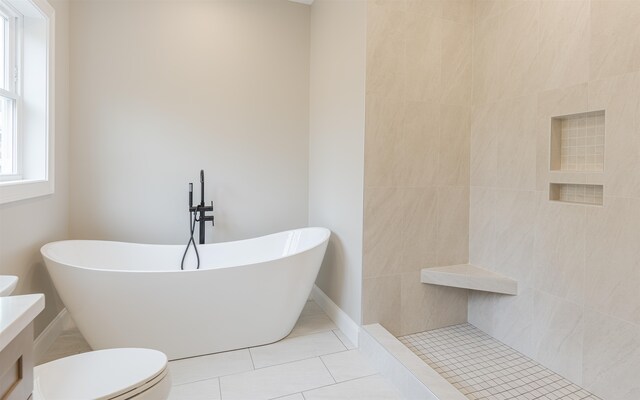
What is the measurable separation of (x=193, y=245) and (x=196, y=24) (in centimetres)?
185

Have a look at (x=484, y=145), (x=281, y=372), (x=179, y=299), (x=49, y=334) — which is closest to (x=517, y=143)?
(x=484, y=145)

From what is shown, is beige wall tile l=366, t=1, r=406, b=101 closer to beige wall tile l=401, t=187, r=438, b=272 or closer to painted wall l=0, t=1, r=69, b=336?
beige wall tile l=401, t=187, r=438, b=272

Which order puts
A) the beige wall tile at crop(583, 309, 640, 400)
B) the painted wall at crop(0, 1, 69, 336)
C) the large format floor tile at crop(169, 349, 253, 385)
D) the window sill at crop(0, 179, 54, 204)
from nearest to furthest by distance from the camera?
1. the beige wall tile at crop(583, 309, 640, 400)
2. the window sill at crop(0, 179, 54, 204)
3. the painted wall at crop(0, 1, 69, 336)
4. the large format floor tile at crop(169, 349, 253, 385)

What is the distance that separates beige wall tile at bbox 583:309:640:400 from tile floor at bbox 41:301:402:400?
1.03 meters

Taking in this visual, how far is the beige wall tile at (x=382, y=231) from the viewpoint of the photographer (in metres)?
2.33

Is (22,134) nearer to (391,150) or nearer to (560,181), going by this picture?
(391,150)

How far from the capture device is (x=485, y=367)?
2.09 metres

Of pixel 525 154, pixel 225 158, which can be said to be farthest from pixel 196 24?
pixel 525 154

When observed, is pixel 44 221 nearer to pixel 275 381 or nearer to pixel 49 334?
pixel 49 334

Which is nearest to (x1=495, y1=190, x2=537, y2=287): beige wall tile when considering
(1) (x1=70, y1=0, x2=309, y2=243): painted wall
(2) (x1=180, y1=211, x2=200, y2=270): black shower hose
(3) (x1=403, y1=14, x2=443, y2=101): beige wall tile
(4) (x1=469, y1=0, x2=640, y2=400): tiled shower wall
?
(4) (x1=469, y1=0, x2=640, y2=400): tiled shower wall

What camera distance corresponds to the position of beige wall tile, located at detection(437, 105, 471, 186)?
2.52 m

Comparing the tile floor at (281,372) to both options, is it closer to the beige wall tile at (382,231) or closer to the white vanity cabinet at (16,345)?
the beige wall tile at (382,231)

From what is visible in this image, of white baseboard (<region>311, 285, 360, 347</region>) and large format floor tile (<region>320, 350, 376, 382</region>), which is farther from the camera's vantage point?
white baseboard (<region>311, 285, 360, 347</region>)

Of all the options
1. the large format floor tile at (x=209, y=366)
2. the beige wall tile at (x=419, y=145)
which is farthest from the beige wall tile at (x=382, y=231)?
the large format floor tile at (x=209, y=366)
